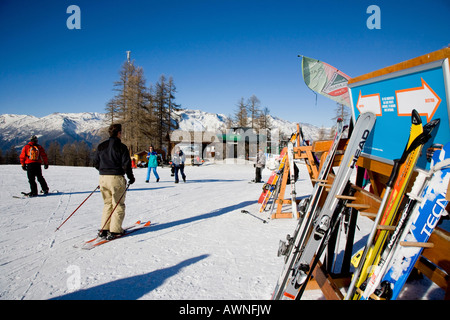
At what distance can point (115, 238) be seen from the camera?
4.57m

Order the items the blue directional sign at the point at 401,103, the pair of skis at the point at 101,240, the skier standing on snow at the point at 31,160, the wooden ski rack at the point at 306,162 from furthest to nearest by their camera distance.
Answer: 1. the skier standing on snow at the point at 31,160
2. the wooden ski rack at the point at 306,162
3. the pair of skis at the point at 101,240
4. the blue directional sign at the point at 401,103

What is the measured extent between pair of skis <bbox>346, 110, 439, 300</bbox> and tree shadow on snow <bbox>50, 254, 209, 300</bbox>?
2.31 m

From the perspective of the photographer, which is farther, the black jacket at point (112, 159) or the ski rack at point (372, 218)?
the black jacket at point (112, 159)

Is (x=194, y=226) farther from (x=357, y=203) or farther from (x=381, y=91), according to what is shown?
(x=381, y=91)

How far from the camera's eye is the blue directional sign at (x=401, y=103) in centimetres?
187

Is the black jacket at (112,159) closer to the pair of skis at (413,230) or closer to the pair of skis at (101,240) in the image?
the pair of skis at (101,240)

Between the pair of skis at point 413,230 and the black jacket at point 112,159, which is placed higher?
the black jacket at point 112,159

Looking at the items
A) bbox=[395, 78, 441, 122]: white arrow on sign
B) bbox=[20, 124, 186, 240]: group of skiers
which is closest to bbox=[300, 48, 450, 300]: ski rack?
bbox=[395, 78, 441, 122]: white arrow on sign

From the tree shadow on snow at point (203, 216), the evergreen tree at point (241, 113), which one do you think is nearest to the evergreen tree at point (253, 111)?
the evergreen tree at point (241, 113)

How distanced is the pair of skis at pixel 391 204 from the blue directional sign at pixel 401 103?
129mm

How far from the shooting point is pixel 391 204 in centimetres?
199

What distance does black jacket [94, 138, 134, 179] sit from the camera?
14.4 ft

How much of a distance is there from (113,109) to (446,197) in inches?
1559
